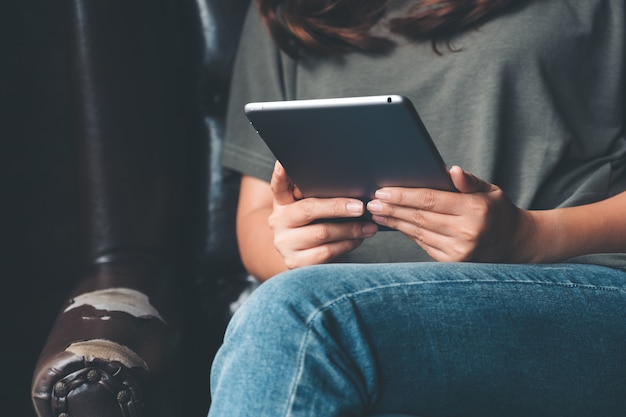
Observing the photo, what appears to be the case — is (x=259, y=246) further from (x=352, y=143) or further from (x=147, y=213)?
(x=352, y=143)

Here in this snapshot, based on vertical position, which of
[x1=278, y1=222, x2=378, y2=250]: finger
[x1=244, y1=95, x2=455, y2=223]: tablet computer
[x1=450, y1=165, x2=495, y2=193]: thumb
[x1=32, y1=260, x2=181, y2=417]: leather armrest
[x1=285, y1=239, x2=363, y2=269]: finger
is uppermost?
[x1=244, y1=95, x2=455, y2=223]: tablet computer

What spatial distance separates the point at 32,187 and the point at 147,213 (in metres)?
0.24

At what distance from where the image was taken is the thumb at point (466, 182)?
0.68 metres

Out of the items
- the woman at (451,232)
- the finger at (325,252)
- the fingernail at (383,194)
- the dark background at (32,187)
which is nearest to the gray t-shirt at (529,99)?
the woman at (451,232)

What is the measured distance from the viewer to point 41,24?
4.09 ft

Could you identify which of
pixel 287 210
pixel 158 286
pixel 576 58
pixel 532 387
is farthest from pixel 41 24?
pixel 532 387

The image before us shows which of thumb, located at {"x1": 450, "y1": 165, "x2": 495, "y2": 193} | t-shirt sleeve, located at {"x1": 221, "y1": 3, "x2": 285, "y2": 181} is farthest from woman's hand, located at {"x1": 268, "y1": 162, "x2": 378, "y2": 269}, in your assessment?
t-shirt sleeve, located at {"x1": 221, "y1": 3, "x2": 285, "y2": 181}

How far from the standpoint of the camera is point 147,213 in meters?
1.13

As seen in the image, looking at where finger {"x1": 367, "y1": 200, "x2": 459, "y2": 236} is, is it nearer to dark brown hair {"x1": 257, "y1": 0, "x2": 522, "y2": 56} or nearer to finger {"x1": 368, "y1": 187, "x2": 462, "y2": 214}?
finger {"x1": 368, "y1": 187, "x2": 462, "y2": 214}

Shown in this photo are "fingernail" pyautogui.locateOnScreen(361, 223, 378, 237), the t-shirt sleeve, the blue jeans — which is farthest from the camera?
the t-shirt sleeve

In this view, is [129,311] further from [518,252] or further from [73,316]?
[518,252]

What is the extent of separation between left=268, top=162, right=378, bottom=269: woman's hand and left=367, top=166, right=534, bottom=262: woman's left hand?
0.05 m

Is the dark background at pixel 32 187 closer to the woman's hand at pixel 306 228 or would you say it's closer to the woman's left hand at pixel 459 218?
the woman's hand at pixel 306 228

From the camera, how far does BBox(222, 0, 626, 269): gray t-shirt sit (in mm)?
939
